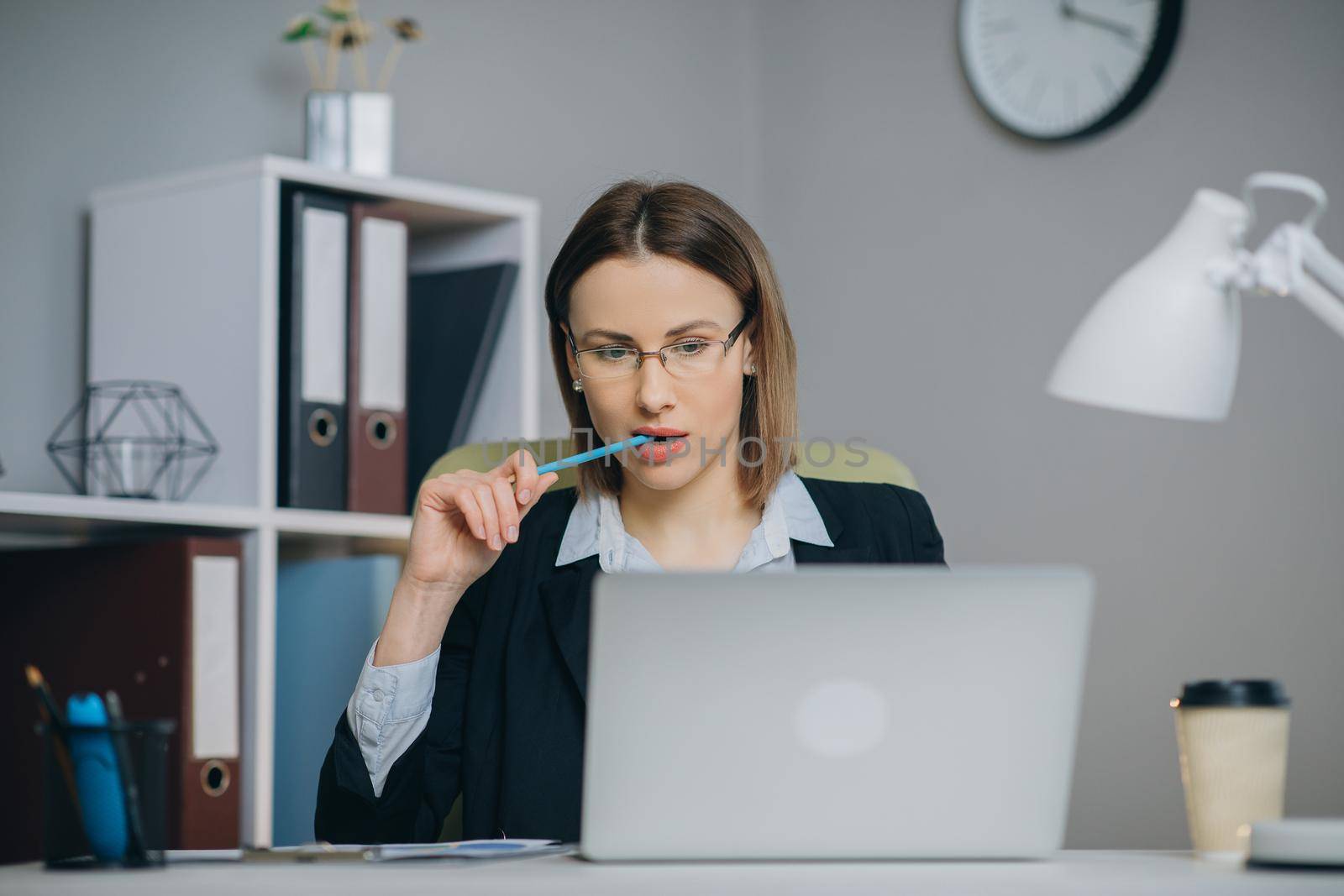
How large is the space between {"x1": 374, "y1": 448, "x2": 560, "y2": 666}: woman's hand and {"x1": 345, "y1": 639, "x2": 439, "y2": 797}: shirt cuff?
1 cm

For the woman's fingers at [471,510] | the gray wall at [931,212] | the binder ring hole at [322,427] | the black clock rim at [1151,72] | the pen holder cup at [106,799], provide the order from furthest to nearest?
the black clock rim at [1151,72] → the gray wall at [931,212] → the binder ring hole at [322,427] → the woman's fingers at [471,510] → the pen holder cup at [106,799]

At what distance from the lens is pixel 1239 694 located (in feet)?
3.17

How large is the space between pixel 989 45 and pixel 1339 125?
2.17 ft

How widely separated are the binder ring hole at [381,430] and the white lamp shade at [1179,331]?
1250mm

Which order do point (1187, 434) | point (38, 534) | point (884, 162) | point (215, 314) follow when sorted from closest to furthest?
point (38, 534)
point (215, 314)
point (1187, 434)
point (884, 162)

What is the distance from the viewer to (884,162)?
9.12 ft

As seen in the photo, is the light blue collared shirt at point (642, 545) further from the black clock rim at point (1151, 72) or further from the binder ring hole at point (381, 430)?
the black clock rim at point (1151, 72)

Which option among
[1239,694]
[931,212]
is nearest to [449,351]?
[931,212]

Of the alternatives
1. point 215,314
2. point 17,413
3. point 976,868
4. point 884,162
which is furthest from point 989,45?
point 976,868

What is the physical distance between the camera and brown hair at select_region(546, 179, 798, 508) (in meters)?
1.58

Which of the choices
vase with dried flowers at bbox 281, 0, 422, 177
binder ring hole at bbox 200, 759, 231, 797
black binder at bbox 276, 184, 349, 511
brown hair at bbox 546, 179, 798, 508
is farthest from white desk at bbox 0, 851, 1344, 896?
vase with dried flowers at bbox 281, 0, 422, 177

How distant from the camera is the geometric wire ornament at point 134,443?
192 centimetres

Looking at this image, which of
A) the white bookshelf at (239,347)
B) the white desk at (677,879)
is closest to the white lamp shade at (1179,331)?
the white desk at (677,879)

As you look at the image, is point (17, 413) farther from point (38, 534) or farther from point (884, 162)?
point (884, 162)
